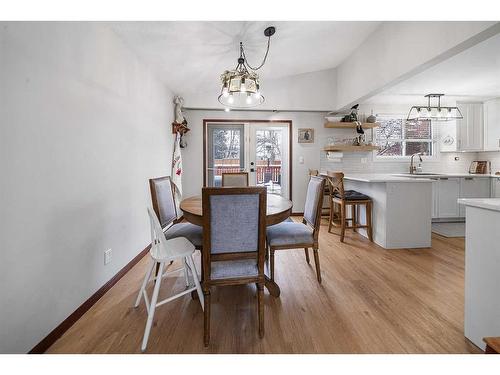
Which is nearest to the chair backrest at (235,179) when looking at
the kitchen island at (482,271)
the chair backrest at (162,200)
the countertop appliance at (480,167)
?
the chair backrest at (162,200)

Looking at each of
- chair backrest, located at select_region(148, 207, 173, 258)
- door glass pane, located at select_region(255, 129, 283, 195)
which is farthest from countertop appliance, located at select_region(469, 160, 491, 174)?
chair backrest, located at select_region(148, 207, 173, 258)

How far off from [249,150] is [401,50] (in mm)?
2826

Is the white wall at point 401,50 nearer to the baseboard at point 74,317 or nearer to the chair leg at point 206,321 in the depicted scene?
the chair leg at point 206,321

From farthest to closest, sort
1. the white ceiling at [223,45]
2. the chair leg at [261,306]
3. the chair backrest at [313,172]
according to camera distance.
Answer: the chair backrest at [313,172] → the white ceiling at [223,45] → the chair leg at [261,306]

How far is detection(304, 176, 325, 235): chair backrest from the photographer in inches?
84.3

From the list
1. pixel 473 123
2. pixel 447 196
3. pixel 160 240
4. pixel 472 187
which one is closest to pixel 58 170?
pixel 160 240

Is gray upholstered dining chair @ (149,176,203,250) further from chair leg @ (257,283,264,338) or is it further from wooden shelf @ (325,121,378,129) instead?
wooden shelf @ (325,121,378,129)

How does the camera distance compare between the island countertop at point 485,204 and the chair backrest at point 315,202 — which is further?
the chair backrest at point 315,202

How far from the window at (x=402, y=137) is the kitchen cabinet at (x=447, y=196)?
0.96 metres

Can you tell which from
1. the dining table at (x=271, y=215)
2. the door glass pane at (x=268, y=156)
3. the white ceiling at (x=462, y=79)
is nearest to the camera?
the dining table at (x=271, y=215)

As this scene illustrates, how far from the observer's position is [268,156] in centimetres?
502

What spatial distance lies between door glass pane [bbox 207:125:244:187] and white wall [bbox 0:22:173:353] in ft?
7.68

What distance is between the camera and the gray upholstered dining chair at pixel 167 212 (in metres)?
2.01

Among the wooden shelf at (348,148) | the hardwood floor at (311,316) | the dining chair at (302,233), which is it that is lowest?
the hardwood floor at (311,316)
